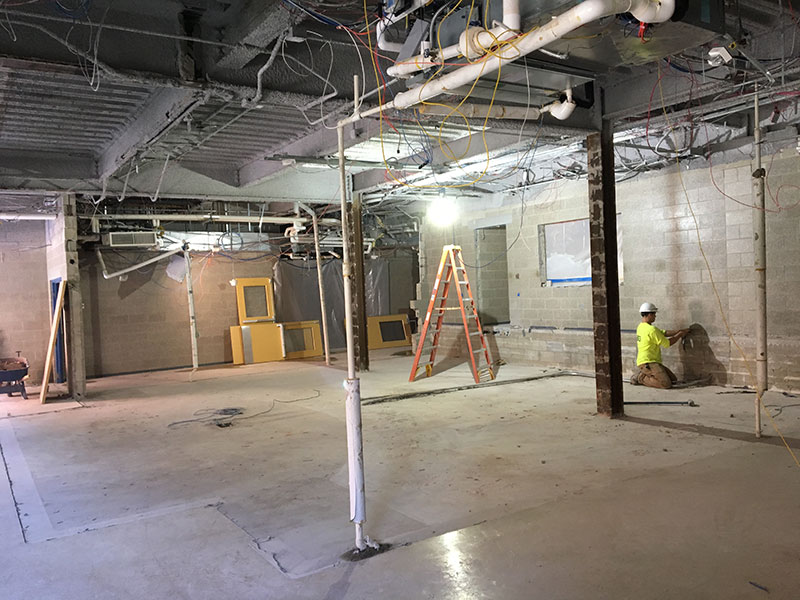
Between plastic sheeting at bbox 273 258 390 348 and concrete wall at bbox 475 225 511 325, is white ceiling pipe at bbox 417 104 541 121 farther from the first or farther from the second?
plastic sheeting at bbox 273 258 390 348

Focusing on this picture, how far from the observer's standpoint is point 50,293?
31.2ft

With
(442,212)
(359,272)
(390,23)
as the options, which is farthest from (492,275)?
(390,23)

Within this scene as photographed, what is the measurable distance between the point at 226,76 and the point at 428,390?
14.5 ft

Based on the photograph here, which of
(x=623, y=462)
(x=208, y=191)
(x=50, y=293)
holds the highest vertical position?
(x=208, y=191)

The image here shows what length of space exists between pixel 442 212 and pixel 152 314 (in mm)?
5180

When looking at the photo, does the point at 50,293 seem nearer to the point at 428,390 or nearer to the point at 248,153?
the point at 248,153

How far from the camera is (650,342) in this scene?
7.19 meters

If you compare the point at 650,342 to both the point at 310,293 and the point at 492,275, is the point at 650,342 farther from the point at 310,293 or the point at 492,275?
the point at 310,293

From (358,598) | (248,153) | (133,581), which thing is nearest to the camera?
(358,598)

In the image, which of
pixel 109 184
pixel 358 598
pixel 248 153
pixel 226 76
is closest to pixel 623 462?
pixel 358 598

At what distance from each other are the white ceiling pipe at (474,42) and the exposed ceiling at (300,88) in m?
0.10

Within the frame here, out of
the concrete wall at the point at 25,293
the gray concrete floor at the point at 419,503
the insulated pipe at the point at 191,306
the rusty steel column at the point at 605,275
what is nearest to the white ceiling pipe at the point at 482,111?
the rusty steel column at the point at 605,275

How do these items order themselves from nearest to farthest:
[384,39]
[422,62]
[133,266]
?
[422,62] < [384,39] < [133,266]

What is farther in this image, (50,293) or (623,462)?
(50,293)
